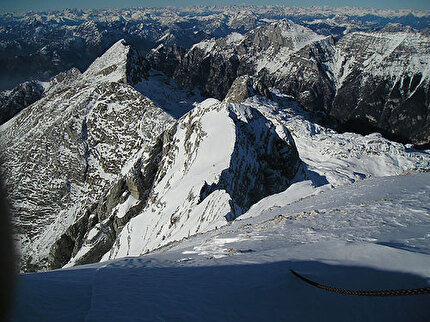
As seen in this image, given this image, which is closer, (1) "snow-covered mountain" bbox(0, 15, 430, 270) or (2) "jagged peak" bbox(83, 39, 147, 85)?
(1) "snow-covered mountain" bbox(0, 15, 430, 270)

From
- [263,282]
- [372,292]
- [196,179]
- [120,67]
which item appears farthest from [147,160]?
[120,67]

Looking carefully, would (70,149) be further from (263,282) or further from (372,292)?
(372,292)

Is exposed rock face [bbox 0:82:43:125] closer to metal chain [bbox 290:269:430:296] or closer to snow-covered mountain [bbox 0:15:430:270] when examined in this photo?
snow-covered mountain [bbox 0:15:430:270]

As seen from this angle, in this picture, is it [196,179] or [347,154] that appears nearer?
[196,179]

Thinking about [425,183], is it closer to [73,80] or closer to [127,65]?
[127,65]

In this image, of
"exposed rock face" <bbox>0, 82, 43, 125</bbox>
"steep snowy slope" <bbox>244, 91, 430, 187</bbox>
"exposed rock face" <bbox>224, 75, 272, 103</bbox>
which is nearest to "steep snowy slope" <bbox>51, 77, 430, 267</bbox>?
"steep snowy slope" <bbox>244, 91, 430, 187</bbox>

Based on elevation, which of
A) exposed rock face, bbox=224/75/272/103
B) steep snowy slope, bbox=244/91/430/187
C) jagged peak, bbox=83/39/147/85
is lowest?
steep snowy slope, bbox=244/91/430/187
